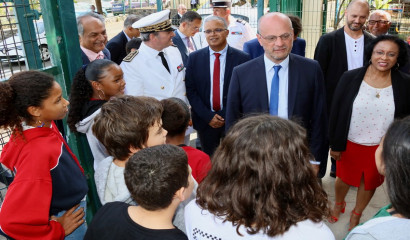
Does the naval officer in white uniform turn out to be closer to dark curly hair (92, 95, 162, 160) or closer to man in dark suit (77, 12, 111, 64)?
man in dark suit (77, 12, 111, 64)

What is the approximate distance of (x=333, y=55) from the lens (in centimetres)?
366

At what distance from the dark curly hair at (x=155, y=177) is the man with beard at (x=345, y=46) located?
282 centimetres

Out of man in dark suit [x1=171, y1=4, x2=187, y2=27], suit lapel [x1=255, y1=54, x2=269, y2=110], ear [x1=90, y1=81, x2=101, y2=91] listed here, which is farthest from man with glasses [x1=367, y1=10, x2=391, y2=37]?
man in dark suit [x1=171, y1=4, x2=187, y2=27]

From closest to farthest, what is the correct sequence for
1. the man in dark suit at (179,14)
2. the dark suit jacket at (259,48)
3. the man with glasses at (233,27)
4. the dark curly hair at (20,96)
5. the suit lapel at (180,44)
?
the dark curly hair at (20,96), the dark suit jacket at (259,48), the suit lapel at (180,44), the man with glasses at (233,27), the man in dark suit at (179,14)

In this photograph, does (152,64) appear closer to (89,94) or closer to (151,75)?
(151,75)

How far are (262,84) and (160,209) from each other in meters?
1.46

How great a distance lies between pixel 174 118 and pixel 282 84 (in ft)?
3.11

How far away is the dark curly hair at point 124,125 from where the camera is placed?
71.0 inches

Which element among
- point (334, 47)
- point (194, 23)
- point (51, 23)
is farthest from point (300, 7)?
point (51, 23)

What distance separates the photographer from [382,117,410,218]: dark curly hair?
1090 mm

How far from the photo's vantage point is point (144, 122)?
1.86m

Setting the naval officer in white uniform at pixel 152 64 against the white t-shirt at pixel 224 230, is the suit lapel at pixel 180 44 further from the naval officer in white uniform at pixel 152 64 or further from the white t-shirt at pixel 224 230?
the white t-shirt at pixel 224 230

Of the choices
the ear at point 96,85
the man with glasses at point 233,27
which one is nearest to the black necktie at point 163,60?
the ear at point 96,85

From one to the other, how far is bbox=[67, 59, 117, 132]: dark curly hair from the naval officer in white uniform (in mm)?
589
